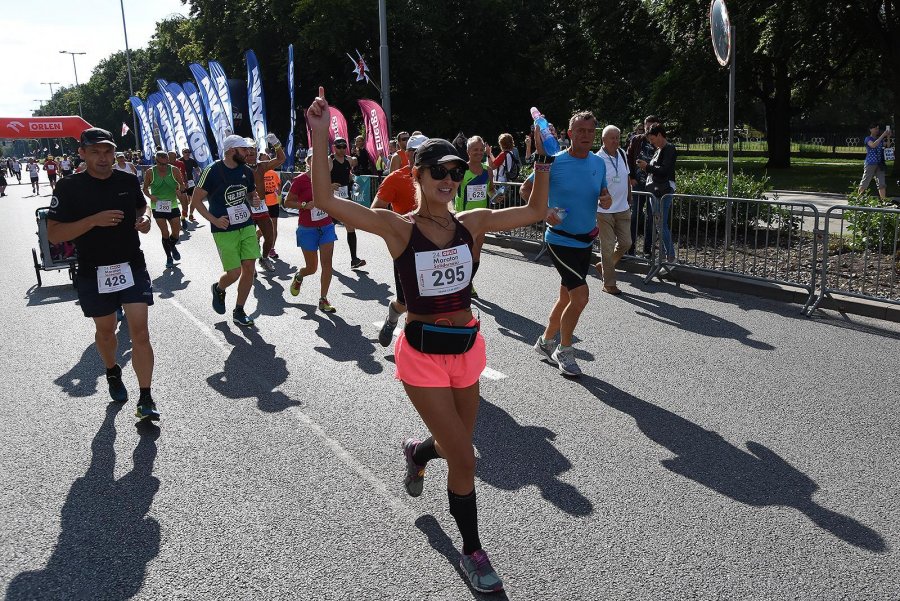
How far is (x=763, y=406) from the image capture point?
547cm

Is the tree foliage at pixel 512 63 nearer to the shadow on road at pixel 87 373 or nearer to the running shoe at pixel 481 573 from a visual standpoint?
the shadow on road at pixel 87 373

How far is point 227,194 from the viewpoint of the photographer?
8109 millimetres

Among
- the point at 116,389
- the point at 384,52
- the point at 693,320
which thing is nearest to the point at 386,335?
the point at 116,389

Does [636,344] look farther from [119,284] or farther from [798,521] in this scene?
[119,284]

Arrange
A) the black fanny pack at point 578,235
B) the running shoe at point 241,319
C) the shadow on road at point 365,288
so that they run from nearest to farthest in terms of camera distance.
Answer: the black fanny pack at point 578,235
the running shoe at point 241,319
the shadow on road at point 365,288

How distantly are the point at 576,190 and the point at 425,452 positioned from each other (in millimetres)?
2983

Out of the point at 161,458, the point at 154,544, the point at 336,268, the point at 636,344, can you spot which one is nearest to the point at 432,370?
the point at 154,544

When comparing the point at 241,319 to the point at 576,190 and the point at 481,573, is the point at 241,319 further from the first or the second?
the point at 481,573

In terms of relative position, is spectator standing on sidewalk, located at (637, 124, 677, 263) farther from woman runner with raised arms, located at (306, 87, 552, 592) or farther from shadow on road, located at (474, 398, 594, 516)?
woman runner with raised arms, located at (306, 87, 552, 592)

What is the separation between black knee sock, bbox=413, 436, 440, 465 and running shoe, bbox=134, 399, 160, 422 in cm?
225

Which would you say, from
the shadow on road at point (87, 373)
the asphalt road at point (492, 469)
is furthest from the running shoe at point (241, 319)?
the shadow on road at point (87, 373)

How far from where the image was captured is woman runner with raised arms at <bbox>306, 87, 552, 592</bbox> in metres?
3.31

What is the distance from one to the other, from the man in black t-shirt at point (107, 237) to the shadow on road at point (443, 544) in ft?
7.87

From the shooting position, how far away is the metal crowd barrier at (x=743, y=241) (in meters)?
9.02
